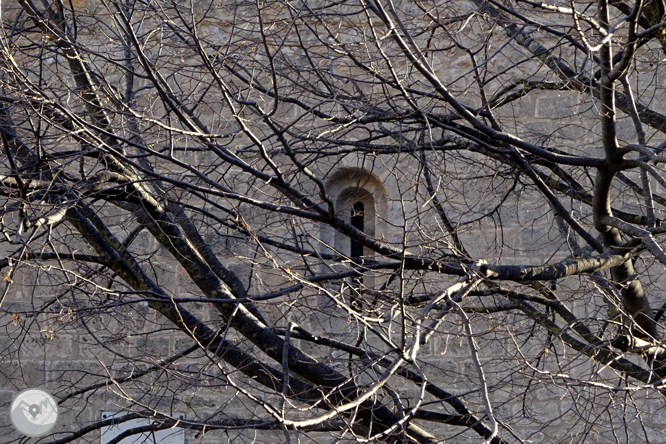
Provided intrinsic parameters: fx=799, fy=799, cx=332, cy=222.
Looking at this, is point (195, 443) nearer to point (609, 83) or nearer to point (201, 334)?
point (201, 334)

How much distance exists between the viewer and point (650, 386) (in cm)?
219

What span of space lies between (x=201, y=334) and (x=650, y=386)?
5.97 ft

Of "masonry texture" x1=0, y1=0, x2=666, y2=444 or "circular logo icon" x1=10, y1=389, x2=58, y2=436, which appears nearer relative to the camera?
"masonry texture" x1=0, y1=0, x2=666, y2=444

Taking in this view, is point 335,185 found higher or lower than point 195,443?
higher

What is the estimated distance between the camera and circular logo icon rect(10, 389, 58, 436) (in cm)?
516

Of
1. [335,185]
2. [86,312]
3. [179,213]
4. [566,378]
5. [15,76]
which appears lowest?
[566,378]

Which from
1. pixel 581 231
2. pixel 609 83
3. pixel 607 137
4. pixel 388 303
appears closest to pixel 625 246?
pixel 581 231

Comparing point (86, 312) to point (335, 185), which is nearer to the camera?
point (86, 312)

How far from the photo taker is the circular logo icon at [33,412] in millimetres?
5164

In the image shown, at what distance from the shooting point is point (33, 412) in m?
5.24

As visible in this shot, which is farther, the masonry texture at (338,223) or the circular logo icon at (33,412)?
the circular logo icon at (33,412)

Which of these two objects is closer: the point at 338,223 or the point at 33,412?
the point at 338,223

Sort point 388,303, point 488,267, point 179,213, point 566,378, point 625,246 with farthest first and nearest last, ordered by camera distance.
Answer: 1. point 179,213
2. point 625,246
3. point 388,303
4. point 488,267
5. point 566,378

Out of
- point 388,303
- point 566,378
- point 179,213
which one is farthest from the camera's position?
point 179,213
